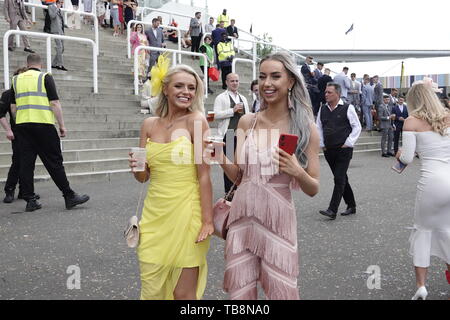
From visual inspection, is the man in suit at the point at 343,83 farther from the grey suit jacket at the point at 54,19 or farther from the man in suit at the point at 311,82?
the grey suit jacket at the point at 54,19

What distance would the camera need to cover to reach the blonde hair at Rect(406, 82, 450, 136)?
381cm

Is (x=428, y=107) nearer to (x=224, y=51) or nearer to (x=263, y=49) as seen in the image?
(x=224, y=51)

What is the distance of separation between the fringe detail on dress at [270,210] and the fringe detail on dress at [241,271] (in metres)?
0.21

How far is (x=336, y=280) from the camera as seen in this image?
4051 millimetres

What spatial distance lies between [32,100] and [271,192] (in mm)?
5038

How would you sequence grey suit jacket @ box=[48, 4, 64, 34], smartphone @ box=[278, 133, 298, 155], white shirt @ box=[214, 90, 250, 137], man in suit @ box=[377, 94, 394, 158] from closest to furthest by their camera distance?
smartphone @ box=[278, 133, 298, 155] → white shirt @ box=[214, 90, 250, 137] → grey suit jacket @ box=[48, 4, 64, 34] → man in suit @ box=[377, 94, 394, 158]

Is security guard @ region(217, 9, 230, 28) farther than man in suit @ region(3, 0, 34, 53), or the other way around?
security guard @ region(217, 9, 230, 28)

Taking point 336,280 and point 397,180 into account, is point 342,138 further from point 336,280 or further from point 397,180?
point 397,180

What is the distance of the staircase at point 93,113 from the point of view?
29.1 feet

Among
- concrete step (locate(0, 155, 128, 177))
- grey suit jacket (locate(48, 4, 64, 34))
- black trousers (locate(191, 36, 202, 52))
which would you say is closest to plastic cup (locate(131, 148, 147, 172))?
concrete step (locate(0, 155, 128, 177))

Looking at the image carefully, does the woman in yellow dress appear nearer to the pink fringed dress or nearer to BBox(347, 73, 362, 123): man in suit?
the pink fringed dress

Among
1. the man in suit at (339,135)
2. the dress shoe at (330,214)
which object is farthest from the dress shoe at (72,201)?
the man in suit at (339,135)

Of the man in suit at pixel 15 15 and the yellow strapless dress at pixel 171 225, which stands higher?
the man in suit at pixel 15 15
